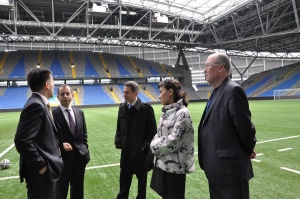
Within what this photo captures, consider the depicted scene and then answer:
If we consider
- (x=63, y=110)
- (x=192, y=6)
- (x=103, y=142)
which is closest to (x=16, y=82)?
(x=192, y=6)

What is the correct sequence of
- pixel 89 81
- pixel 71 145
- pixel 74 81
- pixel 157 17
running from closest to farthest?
1. pixel 71 145
2. pixel 157 17
3. pixel 74 81
4. pixel 89 81

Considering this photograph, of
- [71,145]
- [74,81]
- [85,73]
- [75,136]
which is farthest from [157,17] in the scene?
[71,145]

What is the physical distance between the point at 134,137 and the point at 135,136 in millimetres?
22

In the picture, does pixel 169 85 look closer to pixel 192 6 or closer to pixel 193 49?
pixel 192 6

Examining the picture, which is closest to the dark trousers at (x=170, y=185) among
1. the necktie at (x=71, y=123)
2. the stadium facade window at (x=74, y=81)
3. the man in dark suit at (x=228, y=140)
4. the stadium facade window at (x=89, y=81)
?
the man in dark suit at (x=228, y=140)

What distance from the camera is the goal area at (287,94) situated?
37.3 meters

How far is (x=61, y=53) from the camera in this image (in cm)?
4691

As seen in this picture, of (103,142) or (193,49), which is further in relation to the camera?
(193,49)

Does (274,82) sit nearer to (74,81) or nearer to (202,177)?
(74,81)

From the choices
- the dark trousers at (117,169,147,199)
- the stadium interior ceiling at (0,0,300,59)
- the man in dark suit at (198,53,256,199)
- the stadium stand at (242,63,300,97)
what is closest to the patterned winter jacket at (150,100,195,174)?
the man in dark suit at (198,53,256,199)

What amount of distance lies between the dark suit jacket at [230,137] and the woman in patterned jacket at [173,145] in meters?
0.37

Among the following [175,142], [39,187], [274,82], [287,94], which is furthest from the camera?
[274,82]

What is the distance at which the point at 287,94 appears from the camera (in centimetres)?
3972

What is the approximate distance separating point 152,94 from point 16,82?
2359cm
